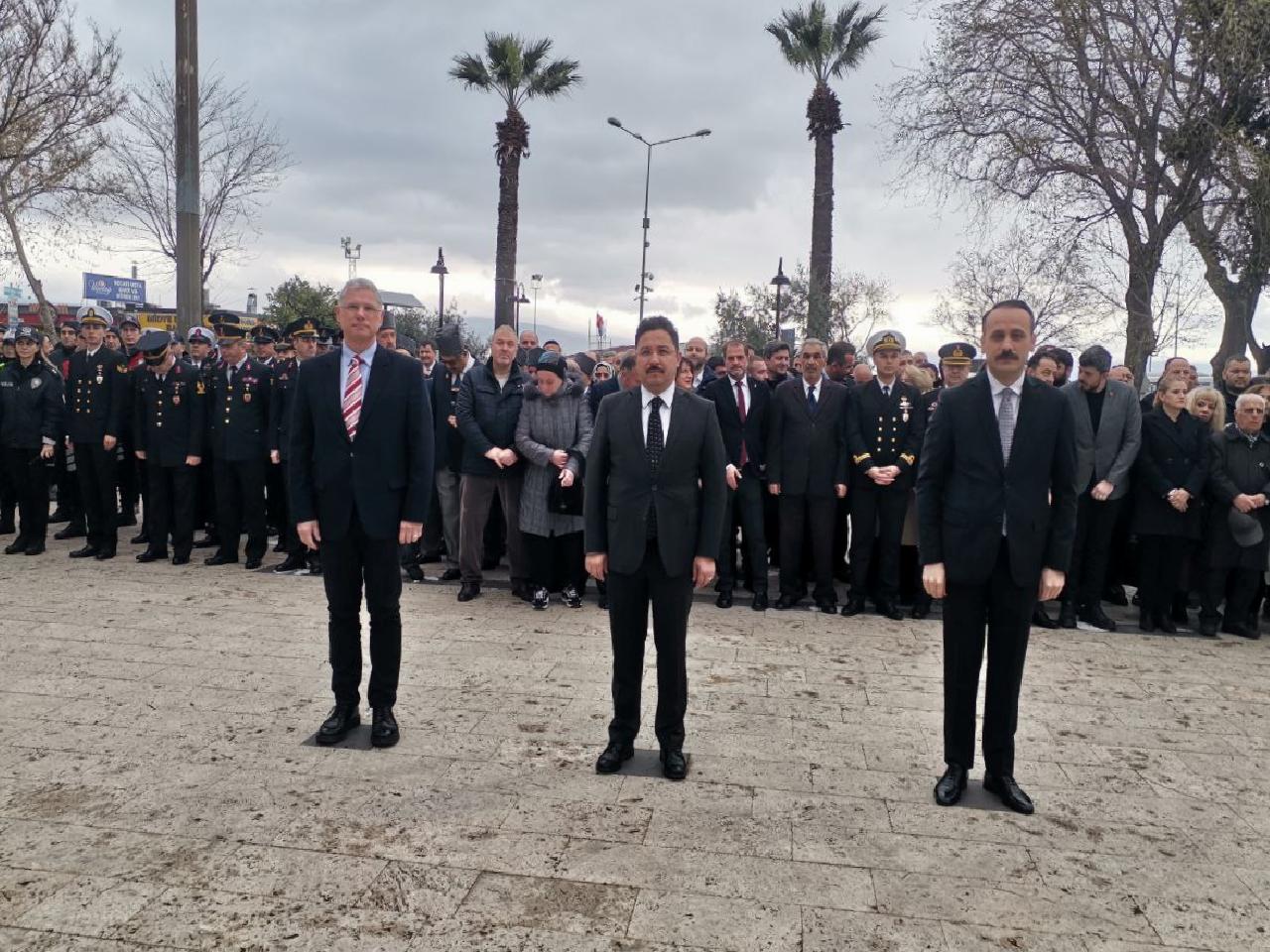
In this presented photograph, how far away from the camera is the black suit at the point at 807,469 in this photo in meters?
7.64

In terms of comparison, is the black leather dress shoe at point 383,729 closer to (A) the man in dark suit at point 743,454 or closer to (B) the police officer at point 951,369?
(A) the man in dark suit at point 743,454

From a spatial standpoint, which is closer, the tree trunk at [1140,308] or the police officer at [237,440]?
the police officer at [237,440]

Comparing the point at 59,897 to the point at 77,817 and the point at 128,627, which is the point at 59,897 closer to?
the point at 77,817

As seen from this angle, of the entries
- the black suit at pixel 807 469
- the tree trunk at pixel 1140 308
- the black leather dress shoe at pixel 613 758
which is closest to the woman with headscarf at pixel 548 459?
the black suit at pixel 807 469

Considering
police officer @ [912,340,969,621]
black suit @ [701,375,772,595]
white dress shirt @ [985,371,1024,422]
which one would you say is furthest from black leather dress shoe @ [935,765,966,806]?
black suit @ [701,375,772,595]

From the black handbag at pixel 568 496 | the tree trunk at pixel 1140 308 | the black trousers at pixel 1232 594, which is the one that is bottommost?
the black trousers at pixel 1232 594

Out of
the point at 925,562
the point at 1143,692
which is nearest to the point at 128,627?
the point at 925,562

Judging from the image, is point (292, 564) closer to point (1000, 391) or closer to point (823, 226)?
point (1000, 391)

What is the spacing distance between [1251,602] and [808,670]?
4395mm

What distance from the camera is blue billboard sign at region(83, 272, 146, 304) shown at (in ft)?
186

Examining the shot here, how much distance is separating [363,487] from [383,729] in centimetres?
123

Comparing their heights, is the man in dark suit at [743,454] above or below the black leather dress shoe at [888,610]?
above

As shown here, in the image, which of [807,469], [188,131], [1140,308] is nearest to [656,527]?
[807,469]

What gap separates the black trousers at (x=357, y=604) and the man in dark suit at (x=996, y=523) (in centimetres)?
266
